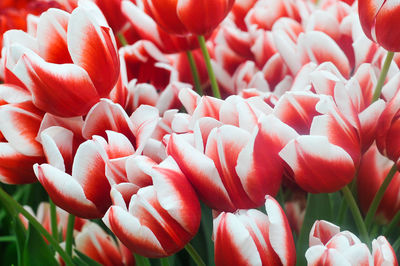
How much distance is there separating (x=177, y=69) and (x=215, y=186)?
250 millimetres

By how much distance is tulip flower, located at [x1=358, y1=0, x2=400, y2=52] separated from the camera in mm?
362

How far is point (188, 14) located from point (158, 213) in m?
0.16

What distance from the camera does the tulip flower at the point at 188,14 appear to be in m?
0.42

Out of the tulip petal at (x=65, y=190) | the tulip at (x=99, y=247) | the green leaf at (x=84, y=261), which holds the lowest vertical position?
the tulip at (x=99, y=247)

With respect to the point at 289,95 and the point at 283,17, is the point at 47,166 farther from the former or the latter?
the point at 283,17

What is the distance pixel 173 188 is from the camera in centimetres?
32

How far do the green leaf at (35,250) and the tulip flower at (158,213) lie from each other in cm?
14

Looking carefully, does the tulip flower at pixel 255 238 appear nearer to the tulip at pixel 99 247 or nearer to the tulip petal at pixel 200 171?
the tulip petal at pixel 200 171

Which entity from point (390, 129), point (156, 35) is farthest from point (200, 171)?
point (156, 35)

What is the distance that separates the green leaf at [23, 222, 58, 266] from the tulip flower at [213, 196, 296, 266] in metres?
0.17

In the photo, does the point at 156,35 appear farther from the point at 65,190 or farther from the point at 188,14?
the point at 65,190

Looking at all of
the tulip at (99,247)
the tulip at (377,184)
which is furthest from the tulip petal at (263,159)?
the tulip at (99,247)

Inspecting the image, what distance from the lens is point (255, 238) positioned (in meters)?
0.32

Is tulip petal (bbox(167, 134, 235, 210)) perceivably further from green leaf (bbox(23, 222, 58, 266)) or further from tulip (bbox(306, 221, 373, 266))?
green leaf (bbox(23, 222, 58, 266))
